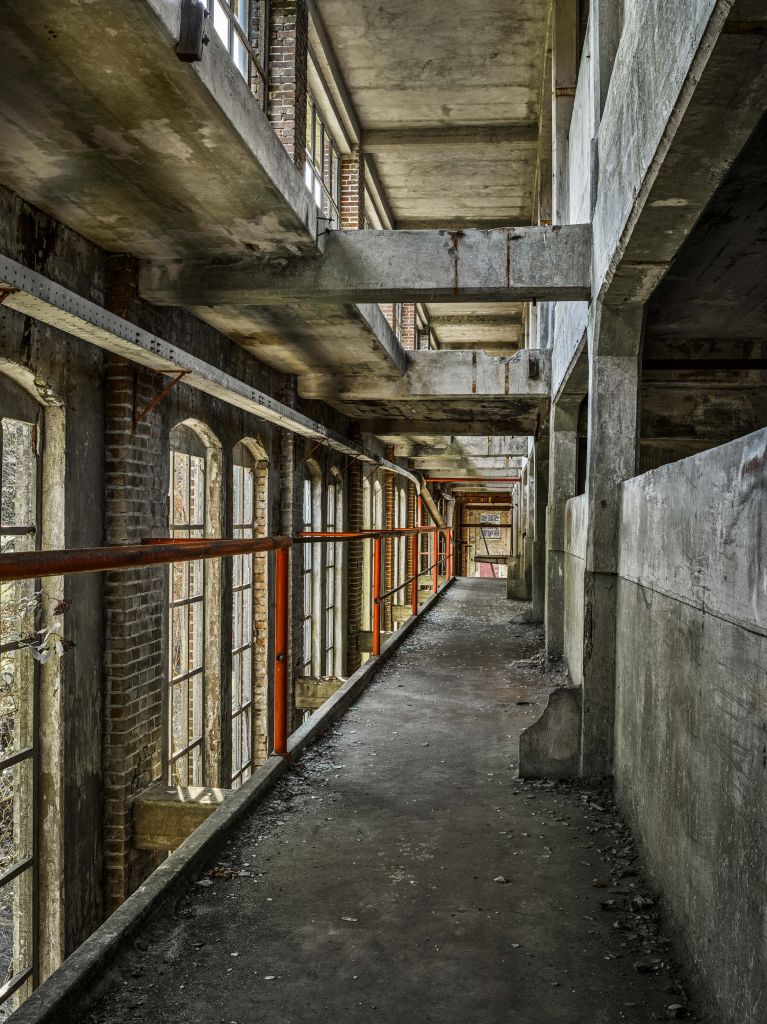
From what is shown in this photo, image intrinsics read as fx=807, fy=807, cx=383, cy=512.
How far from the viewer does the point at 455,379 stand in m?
9.74

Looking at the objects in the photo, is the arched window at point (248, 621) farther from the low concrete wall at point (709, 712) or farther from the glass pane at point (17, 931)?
the low concrete wall at point (709, 712)

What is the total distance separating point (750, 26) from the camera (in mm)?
2141

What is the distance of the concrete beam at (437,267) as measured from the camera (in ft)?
16.9

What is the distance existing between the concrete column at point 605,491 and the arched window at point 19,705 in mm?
3290

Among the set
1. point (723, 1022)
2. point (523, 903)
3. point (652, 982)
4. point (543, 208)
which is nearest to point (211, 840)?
point (523, 903)

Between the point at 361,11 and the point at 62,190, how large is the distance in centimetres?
486

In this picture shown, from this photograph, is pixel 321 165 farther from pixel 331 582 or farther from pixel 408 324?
pixel 331 582

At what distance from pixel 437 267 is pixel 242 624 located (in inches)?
208

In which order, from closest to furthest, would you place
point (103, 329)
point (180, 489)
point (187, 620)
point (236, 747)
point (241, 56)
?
point (103, 329) < point (241, 56) < point (180, 489) < point (187, 620) < point (236, 747)

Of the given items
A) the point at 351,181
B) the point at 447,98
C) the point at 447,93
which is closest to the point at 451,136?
the point at 447,98

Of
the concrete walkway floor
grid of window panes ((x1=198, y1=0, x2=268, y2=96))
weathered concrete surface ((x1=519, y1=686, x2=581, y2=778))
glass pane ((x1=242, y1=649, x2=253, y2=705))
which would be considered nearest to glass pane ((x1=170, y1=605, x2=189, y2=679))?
glass pane ((x1=242, y1=649, x2=253, y2=705))

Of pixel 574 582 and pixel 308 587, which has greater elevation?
pixel 574 582

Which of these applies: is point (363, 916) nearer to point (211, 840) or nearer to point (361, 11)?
point (211, 840)

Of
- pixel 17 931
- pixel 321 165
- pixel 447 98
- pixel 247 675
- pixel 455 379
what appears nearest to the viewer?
pixel 17 931
